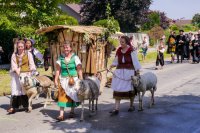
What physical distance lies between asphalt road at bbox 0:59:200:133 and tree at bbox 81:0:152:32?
3481cm

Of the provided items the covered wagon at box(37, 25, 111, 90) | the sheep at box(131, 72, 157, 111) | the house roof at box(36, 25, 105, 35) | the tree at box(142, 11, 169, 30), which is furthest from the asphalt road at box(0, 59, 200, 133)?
the tree at box(142, 11, 169, 30)

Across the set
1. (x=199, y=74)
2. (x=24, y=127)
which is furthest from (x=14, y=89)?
(x=199, y=74)

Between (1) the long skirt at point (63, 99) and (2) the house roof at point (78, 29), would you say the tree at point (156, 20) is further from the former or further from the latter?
(1) the long skirt at point (63, 99)

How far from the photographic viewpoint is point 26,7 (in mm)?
20953

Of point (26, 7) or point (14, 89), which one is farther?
point (26, 7)

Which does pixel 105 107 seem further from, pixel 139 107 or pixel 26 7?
pixel 26 7

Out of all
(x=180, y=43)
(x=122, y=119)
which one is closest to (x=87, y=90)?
(x=122, y=119)

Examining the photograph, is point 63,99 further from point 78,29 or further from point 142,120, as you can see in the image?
point 78,29

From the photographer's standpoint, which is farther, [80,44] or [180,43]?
[180,43]

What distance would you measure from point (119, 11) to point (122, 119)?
38.2m

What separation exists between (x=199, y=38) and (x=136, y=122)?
15575 mm

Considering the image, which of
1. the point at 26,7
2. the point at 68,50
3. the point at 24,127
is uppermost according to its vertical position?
the point at 26,7

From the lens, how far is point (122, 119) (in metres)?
9.19

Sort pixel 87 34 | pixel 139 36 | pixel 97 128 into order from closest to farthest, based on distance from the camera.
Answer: pixel 97 128 → pixel 87 34 → pixel 139 36
